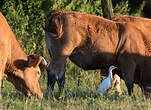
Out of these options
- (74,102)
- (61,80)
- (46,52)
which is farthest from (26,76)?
(46,52)

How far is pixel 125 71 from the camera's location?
995cm

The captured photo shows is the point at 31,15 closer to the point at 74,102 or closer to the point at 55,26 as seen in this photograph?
the point at 55,26

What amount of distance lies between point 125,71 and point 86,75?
9.18 feet

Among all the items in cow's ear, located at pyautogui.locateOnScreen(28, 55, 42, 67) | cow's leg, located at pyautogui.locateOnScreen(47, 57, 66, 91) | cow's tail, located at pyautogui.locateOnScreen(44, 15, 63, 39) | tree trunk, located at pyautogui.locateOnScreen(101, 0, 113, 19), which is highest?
cow's tail, located at pyautogui.locateOnScreen(44, 15, 63, 39)

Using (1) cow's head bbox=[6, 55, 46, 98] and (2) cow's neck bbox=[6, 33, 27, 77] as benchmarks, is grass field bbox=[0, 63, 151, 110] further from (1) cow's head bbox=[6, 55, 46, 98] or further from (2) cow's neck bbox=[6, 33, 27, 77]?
(2) cow's neck bbox=[6, 33, 27, 77]

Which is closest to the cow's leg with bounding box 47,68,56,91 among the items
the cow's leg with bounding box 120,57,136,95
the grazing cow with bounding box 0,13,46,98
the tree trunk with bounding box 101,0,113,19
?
the grazing cow with bounding box 0,13,46,98

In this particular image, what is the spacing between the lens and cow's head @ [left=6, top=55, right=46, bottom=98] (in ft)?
30.2

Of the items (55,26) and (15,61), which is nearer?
(15,61)

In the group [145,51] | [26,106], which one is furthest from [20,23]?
[26,106]

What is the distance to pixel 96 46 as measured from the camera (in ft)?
32.7

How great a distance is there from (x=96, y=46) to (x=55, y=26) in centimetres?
102

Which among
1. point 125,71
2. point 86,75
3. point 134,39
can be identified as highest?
point 134,39

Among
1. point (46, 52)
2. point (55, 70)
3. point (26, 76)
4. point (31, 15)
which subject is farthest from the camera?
point (31, 15)

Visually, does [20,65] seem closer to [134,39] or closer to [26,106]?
[26,106]
